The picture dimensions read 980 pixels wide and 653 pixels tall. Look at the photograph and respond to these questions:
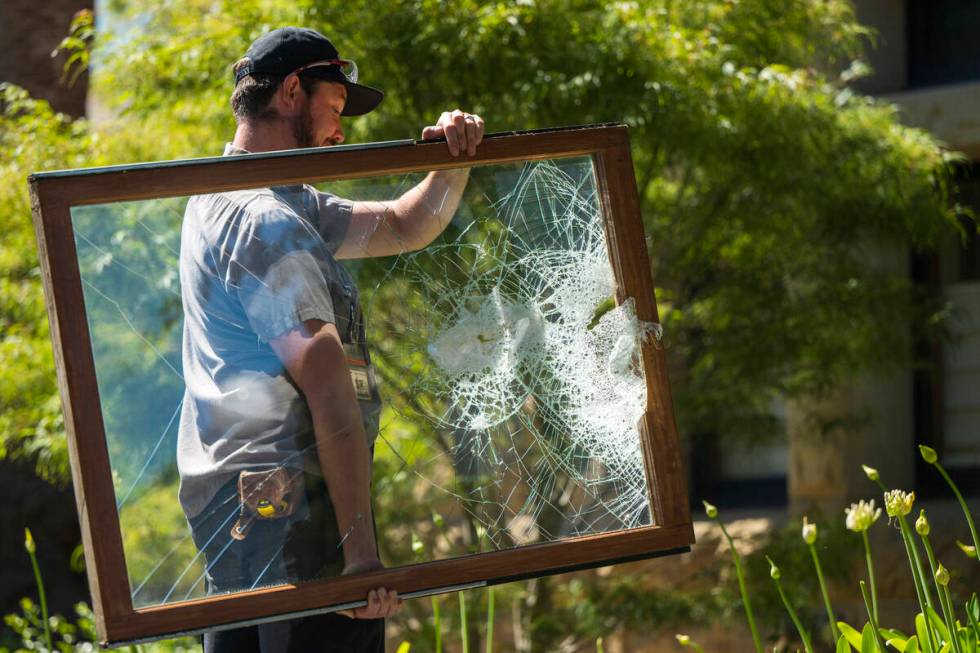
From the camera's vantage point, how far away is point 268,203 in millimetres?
2219

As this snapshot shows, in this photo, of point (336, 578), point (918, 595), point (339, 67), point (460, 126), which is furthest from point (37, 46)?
point (918, 595)

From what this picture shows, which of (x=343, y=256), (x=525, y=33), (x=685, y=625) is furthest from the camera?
(x=685, y=625)

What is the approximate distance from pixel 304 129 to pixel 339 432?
24.0 inches

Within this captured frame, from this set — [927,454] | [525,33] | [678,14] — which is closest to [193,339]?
[927,454]

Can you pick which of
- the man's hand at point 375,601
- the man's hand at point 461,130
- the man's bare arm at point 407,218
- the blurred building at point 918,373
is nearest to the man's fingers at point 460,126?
the man's hand at point 461,130

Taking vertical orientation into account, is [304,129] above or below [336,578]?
above

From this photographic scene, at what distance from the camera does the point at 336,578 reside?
7.05ft

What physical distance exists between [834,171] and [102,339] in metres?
3.64

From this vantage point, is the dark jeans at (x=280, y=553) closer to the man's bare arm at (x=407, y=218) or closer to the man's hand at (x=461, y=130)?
the man's bare arm at (x=407, y=218)

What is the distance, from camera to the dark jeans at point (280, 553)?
2148 millimetres

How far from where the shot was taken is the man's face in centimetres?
236

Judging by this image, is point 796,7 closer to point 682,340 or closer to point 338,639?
point 682,340

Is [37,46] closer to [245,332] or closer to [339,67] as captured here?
[339,67]

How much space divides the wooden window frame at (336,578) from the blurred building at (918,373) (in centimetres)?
444
